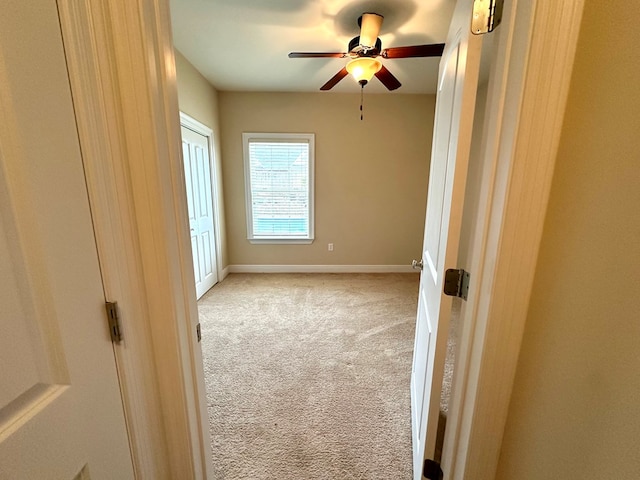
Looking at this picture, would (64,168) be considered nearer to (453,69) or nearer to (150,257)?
(150,257)

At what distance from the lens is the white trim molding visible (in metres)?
4.24

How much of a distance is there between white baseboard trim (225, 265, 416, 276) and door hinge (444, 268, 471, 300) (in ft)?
11.1

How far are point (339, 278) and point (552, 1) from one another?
365cm

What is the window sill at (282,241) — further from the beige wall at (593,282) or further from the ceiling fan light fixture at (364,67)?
the beige wall at (593,282)

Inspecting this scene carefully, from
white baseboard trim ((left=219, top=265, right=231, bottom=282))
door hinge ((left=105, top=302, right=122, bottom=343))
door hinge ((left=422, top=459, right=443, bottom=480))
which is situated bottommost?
white baseboard trim ((left=219, top=265, right=231, bottom=282))

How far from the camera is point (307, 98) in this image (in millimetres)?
3789

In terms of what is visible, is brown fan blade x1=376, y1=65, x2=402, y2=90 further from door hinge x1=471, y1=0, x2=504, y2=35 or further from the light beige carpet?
the light beige carpet

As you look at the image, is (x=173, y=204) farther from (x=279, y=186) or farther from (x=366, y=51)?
(x=279, y=186)

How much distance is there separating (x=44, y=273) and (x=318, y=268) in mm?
3853

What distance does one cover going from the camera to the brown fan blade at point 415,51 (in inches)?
76.2

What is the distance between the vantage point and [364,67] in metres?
2.18

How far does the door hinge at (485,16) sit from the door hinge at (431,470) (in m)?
1.48

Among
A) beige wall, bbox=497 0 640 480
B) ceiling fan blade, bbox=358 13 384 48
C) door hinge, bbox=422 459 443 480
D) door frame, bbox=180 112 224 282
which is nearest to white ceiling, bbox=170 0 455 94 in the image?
ceiling fan blade, bbox=358 13 384 48

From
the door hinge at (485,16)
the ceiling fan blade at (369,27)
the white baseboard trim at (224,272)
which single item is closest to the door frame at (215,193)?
the white baseboard trim at (224,272)
